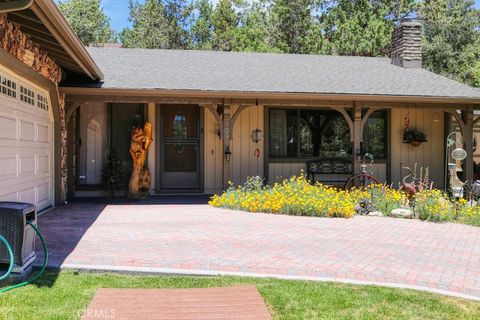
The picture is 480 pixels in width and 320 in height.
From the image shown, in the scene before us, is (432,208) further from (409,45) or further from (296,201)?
(409,45)

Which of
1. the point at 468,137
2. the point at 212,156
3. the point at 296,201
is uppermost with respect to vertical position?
the point at 468,137

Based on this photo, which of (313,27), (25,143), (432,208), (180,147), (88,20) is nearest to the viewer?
(25,143)

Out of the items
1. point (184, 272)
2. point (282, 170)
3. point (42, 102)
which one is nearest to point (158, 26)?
point (282, 170)

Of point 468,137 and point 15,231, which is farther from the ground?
point 468,137

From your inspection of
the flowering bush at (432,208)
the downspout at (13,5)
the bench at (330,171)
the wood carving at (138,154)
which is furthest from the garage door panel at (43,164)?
the flowering bush at (432,208)

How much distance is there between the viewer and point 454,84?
12633mm

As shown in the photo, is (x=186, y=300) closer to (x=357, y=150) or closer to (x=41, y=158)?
(x=41, y=158)

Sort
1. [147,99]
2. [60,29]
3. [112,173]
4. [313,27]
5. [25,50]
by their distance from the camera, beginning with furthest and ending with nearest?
[313,27]
[112,173]
[147,99]
[25,50]
[60,29]

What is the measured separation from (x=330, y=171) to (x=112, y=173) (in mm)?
5613

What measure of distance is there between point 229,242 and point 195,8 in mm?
28922

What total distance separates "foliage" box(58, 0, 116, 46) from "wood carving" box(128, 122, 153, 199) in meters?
21.7

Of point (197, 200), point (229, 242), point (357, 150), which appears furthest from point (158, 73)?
point (229, 242)

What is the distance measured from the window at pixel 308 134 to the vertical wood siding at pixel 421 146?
138 centimetres

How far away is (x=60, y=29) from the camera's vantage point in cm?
640
